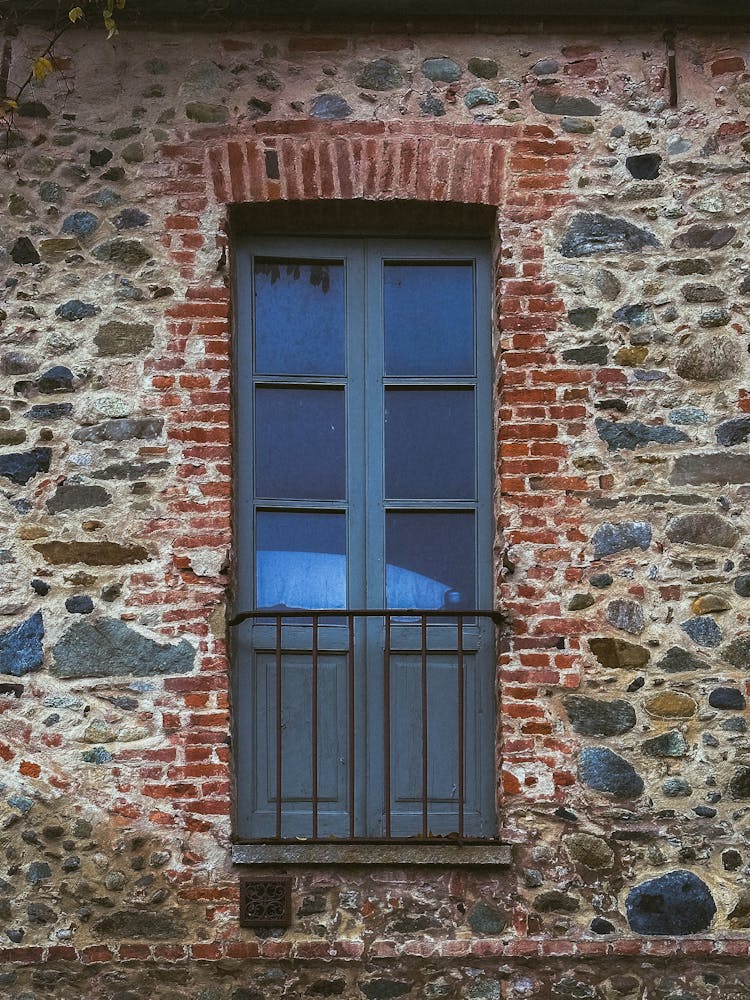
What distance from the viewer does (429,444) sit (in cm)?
540

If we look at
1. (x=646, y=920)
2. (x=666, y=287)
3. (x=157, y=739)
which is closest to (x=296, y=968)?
(x=157, y=739)

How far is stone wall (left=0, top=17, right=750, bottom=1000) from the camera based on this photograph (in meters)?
4.88

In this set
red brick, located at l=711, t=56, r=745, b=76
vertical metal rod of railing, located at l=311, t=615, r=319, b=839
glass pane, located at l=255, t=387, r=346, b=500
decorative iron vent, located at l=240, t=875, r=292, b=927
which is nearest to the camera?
decorative iron vent, located at l=240, t=875, r=292, b=927

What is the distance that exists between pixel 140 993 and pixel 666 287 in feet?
10.5

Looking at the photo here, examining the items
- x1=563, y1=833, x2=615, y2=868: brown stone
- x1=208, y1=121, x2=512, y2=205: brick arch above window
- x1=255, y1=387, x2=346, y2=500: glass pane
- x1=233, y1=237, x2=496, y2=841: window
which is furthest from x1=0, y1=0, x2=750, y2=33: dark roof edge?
x1=563, y1=833, x2=615, y2=868: brown stone

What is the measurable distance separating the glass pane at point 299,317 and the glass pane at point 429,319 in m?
0.20

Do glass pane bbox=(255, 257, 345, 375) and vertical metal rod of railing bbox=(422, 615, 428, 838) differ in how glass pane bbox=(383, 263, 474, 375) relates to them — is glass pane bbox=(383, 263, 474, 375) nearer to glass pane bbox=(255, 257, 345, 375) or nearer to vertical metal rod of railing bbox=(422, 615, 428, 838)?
glass pane bbox=(255, 257, 345, 375)

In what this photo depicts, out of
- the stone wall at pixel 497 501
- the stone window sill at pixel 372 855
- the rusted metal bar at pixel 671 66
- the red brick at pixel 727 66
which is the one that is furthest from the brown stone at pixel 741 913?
the red brick at pixel 727 66

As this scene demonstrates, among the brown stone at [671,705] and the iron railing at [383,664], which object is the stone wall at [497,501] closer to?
the brown stone at [671,705]

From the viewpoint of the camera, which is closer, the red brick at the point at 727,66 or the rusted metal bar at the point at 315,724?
the rusted metal bar at the point at 315,724

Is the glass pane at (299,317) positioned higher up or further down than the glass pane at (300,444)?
higher up

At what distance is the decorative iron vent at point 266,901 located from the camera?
4855 mm

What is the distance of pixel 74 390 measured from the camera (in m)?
5.20

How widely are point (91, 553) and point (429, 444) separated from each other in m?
1.35
